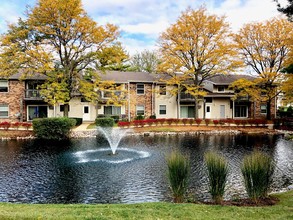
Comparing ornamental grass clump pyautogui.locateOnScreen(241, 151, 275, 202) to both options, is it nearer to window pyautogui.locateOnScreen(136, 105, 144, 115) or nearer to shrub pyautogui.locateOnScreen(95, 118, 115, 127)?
shrub pyautogui.locateOnScreen(95, 118, 115, 127)

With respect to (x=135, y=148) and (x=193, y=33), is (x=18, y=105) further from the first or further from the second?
(x=193, y=33)

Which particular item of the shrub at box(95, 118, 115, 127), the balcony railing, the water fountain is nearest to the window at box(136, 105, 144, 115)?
the shrub at box(95, 118, 115, 127)

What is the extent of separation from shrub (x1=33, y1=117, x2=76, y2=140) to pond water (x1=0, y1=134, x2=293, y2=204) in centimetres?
369

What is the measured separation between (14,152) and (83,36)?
14.7 meters

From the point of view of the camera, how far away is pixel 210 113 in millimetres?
37094

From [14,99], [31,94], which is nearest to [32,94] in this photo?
[31,94]

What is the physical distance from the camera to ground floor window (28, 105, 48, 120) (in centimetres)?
3192

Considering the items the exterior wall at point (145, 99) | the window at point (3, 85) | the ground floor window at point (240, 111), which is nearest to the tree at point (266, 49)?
the ground floor window at point (240, 111)

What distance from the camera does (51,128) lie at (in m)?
22.3

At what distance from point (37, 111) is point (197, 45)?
850 inches

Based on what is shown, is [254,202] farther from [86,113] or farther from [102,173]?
[86,113]

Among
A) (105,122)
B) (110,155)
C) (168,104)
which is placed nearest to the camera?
(110,155)

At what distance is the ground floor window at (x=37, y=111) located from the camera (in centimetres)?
3192

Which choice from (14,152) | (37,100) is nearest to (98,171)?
(14,152)
